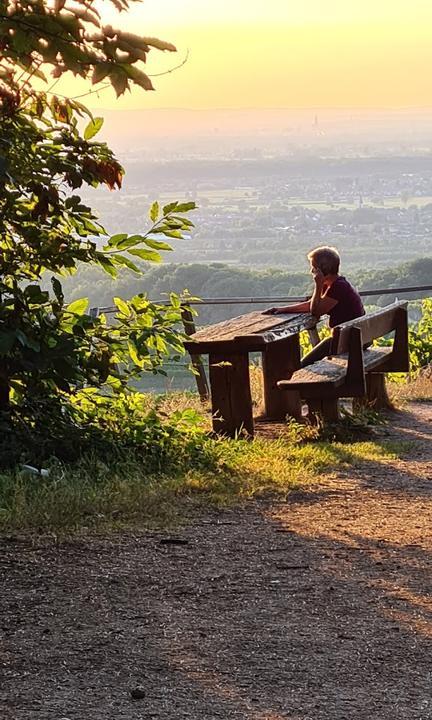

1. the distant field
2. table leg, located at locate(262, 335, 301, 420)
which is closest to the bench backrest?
table leg, located at locate(262, 335, 301, 420)

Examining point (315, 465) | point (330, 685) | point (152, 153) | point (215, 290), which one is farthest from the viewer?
point (152, 153)

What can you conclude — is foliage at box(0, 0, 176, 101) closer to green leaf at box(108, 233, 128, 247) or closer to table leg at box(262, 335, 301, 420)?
green leaf at box(108, 233, 128, 247)

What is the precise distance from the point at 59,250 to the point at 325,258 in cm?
334

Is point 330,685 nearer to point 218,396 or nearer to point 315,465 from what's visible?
point 315,465

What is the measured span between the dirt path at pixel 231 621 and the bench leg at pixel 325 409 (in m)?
2.34

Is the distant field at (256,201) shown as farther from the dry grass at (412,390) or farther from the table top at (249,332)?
the table top at (249,332)

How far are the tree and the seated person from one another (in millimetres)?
2922

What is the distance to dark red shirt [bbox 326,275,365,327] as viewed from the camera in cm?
938

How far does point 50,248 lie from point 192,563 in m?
2.28

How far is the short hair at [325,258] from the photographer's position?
30.5ft

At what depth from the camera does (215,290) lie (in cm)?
3153

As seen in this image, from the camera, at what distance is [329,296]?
9.45 metres

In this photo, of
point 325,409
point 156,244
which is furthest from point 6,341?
point 325,409

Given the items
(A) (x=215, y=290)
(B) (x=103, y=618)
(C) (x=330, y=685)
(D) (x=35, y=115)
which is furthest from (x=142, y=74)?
(A) (x=215, y=290)
